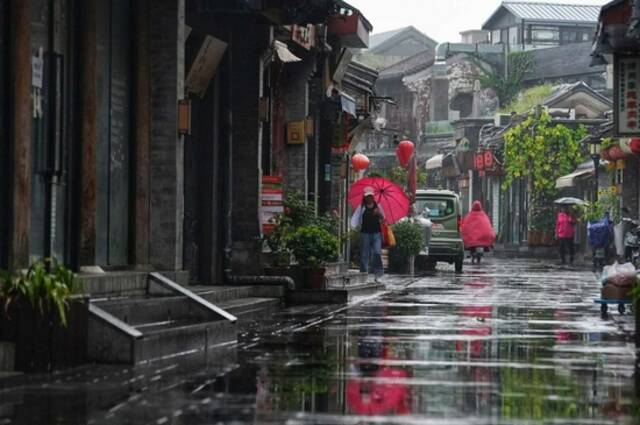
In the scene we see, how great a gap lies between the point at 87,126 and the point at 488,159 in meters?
61.3

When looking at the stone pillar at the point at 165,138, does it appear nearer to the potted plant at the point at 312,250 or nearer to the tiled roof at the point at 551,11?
the potted plant at the point at 312,250

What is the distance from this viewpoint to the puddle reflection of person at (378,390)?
1022 cm

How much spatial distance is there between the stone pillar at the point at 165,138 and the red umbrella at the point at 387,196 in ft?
64.7

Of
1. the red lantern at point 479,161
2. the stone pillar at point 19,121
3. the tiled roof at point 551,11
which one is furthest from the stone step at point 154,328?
the tiled roof at point 551,11

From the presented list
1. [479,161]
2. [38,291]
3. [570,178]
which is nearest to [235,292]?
[38,291]

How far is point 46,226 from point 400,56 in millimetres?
96989

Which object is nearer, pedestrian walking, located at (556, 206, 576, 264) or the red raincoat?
the red raincoat

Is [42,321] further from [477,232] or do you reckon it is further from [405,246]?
[477,232]

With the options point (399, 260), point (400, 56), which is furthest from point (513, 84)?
point (399, 260)

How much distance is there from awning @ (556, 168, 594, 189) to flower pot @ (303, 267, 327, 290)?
129 feet

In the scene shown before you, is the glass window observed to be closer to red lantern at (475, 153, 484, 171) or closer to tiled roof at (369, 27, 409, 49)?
red lantern at (475, 153, 484, 171)

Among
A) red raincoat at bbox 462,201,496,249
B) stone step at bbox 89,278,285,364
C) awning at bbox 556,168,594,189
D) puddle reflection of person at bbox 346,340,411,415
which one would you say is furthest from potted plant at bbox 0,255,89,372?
awning at bbox 556,168,594,189

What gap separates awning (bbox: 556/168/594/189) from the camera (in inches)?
2485

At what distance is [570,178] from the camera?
63.4 metres
